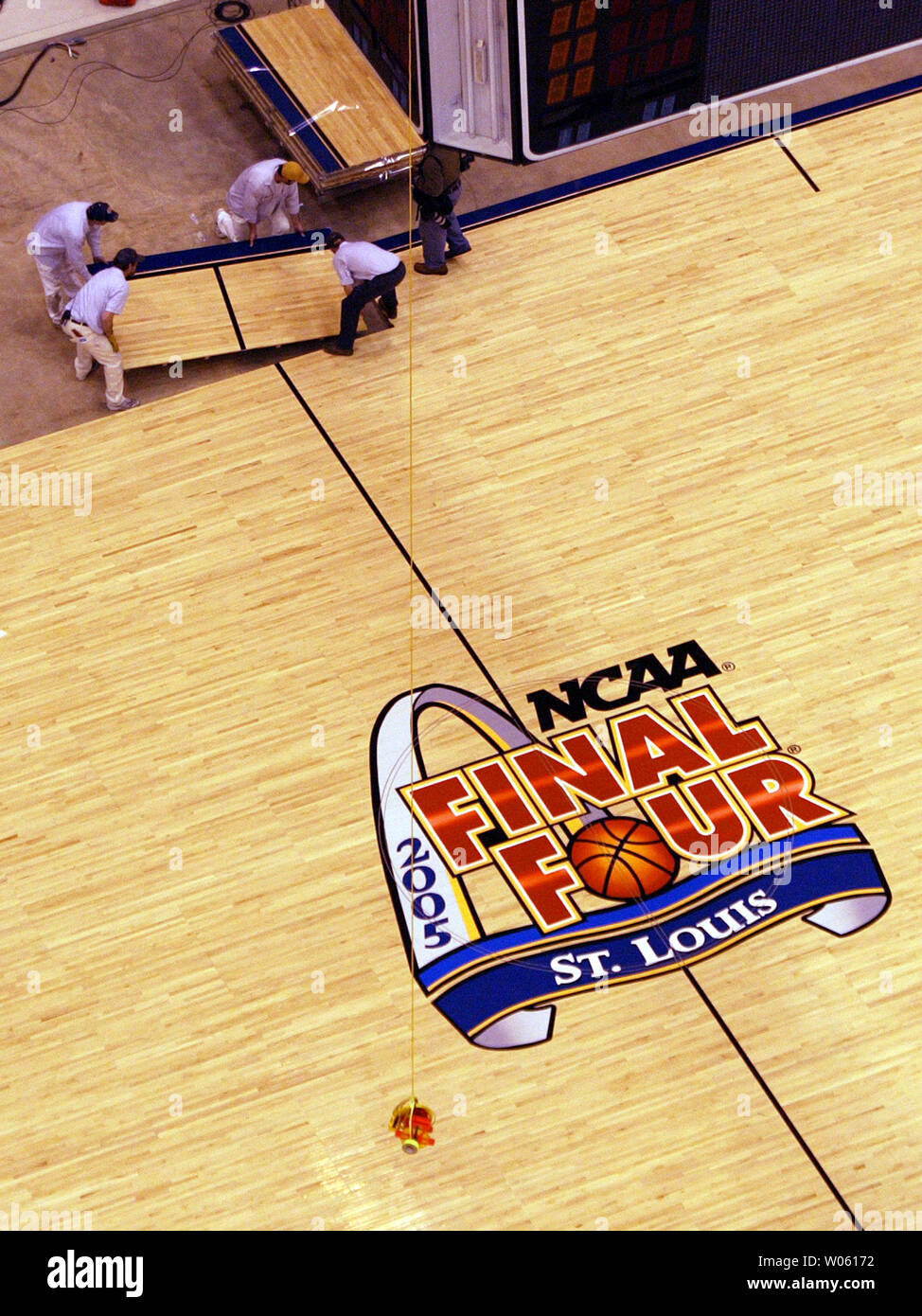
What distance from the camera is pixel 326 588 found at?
1348 cm

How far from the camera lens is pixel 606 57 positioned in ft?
38.4

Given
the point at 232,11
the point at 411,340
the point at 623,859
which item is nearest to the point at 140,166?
the point at 232,11

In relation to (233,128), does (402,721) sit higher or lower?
lower

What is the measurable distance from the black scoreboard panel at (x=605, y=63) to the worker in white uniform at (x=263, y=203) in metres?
3.73

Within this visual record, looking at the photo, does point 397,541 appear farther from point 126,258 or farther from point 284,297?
point 126,258

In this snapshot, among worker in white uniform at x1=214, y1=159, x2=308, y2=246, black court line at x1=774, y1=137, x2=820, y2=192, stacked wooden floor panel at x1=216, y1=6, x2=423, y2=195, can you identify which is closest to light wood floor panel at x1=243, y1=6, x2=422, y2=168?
stacked wooden floor panel at x1=216, y1=6, x2=423, y2=195

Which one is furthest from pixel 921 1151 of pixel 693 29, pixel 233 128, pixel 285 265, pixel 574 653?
pixel 233 128

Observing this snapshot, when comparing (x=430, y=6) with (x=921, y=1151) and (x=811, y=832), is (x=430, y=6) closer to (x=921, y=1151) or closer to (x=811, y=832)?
(x=811, y=832)

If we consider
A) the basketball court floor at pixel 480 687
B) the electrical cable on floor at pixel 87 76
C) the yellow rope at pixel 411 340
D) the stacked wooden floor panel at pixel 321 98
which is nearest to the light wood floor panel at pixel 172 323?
the basketball court floor at pixel 480 687

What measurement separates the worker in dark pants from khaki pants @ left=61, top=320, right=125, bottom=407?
1798mm

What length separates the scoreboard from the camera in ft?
38.0

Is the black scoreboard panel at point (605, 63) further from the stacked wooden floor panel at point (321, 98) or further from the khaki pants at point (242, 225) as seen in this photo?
the khaki pants at point (242, 225)

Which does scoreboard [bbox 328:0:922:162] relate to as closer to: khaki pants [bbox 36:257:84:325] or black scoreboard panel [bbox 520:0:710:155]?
black scoreboard panel [bbox 520:0:710:155]

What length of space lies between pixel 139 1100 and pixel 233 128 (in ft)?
30.2
